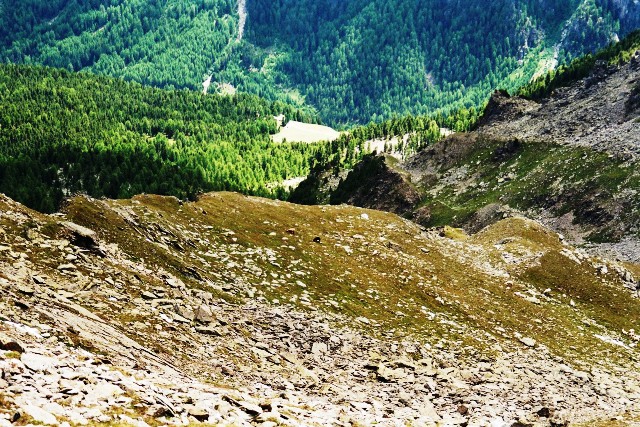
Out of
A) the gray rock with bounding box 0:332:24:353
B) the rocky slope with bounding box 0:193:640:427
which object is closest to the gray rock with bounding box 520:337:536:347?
the rocky slope with bounding box 0:193:640:427

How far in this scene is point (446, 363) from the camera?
36.5 metres

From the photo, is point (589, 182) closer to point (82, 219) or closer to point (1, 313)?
point (82, 219)

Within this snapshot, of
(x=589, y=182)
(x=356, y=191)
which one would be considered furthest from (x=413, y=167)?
(x=589, y=182)

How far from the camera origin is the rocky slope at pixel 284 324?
2192 cm

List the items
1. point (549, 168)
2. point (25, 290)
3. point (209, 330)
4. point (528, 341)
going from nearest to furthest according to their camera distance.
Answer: point (25, 290), point (209, 330), point (528, 341), point (549, 168)

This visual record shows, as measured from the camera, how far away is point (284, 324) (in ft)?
118

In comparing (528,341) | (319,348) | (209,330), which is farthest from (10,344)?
(528,341)

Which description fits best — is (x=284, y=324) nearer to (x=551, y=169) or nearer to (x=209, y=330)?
(x=209, y=330)

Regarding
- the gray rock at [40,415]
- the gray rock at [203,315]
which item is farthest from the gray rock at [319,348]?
the gray rock at [40,415]

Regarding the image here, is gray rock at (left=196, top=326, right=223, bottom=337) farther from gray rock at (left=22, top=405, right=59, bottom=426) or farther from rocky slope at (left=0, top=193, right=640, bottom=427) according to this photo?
gray rock at (left=22, top=405, right=59, bottom=426)

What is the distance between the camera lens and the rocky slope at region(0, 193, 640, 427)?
21.9m

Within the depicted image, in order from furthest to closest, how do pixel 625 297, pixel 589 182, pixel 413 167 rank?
pixel 413 167
pixel 589 182
pixel 625 297

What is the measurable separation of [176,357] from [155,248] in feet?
42.2

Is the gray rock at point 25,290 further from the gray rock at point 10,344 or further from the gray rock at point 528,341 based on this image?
the gray rock at point 528,341
